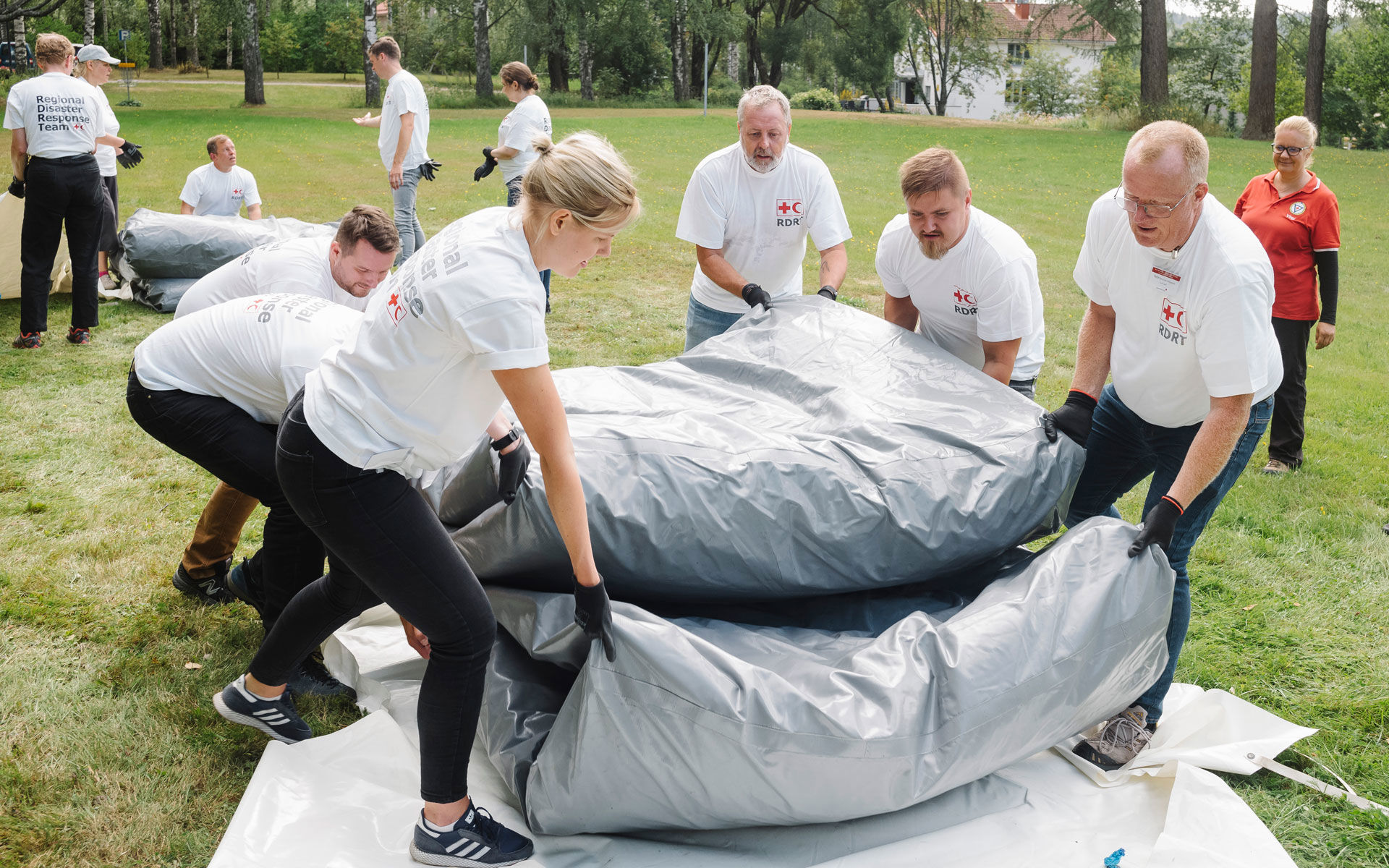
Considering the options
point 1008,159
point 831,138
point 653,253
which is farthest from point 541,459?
point 831,138

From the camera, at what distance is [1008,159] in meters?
17.8

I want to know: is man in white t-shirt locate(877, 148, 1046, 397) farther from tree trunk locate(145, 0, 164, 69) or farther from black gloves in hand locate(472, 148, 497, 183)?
tree trunk locate(145, 0, 164, 69)

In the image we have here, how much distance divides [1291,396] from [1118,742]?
2.90 m

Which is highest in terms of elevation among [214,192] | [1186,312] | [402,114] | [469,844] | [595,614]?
[402,114]

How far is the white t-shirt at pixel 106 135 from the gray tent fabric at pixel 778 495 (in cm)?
487

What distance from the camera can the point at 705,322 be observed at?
158 inches

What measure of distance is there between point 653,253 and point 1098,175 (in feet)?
32.6

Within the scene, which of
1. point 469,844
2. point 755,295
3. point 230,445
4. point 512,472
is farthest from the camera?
point 755,295

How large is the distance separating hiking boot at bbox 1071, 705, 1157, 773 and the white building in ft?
163

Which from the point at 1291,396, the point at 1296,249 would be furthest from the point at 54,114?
the point at 1291,396

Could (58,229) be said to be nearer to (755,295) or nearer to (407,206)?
(407,206)

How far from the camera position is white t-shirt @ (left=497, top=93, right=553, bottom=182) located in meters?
6.93

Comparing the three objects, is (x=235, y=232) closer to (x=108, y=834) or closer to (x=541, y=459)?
(x=108, y=834)

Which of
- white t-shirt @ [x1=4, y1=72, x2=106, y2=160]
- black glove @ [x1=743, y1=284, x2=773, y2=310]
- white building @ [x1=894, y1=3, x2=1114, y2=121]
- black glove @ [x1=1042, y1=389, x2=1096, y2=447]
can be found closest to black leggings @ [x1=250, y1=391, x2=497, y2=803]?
black glove @ [x1=1042, y1=389, x2=1096, y2=447]
